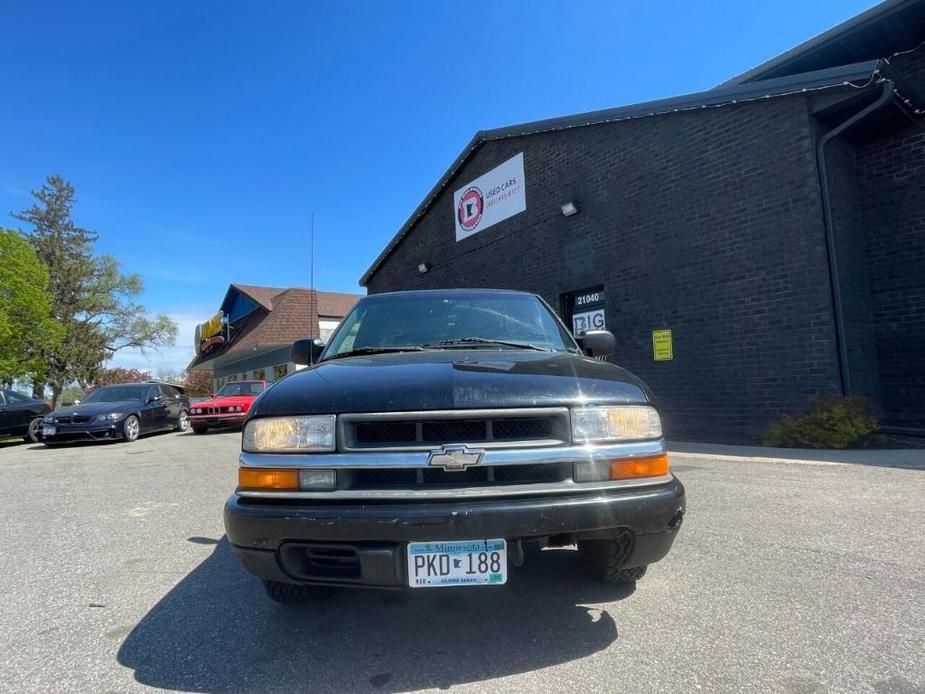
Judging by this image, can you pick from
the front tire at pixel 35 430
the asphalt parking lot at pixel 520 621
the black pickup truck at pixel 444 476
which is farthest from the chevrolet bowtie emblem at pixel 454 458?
the front tire at pixel 35 430

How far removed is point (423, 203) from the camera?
17250mm

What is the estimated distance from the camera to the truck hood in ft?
7.31

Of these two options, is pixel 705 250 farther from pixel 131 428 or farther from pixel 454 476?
pixel 131 428

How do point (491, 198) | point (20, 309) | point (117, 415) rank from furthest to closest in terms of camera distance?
point (20, 309) → point (491, 198) → point (117, 415)

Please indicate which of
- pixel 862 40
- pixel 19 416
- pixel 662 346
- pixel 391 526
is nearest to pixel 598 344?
pixel 391 526

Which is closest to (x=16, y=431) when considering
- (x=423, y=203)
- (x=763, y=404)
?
(x=423, y=203)

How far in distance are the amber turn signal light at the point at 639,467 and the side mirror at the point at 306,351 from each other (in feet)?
7.55

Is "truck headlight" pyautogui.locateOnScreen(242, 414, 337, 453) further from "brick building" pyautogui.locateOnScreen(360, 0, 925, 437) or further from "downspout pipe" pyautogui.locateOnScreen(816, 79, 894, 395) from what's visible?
"downspout pipe" pyautogui.locateOnScreen(816, 79, 894, 395)

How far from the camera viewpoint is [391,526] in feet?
6.68

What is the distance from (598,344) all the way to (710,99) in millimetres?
7841

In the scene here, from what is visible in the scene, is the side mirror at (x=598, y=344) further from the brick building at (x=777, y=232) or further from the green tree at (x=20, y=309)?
the green tree at (x=20, y=309)

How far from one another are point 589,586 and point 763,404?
7001mm

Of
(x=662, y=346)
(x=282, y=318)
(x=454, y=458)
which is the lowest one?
(x=454, y=458)

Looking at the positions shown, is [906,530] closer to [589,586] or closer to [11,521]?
[589,586]
